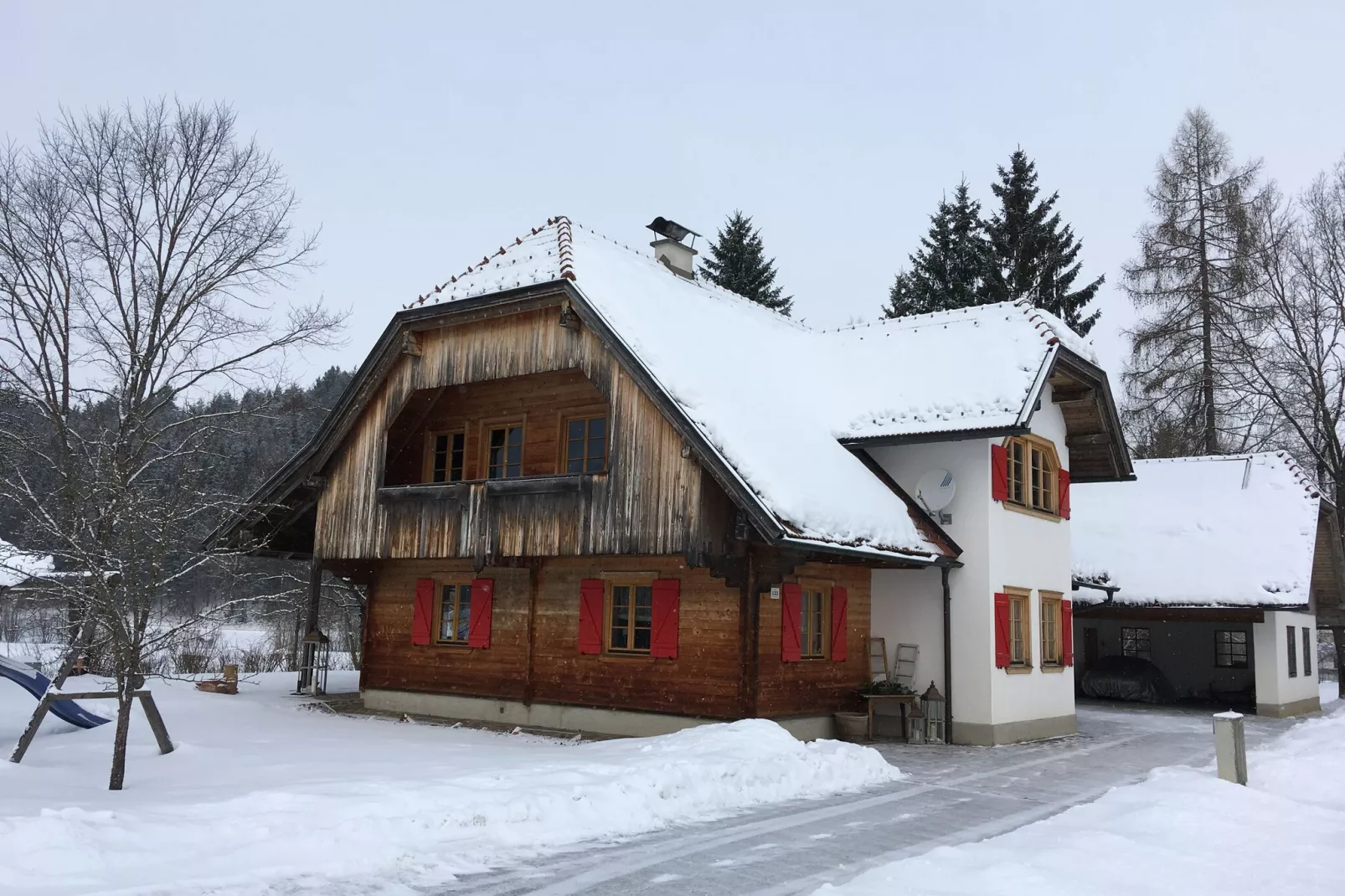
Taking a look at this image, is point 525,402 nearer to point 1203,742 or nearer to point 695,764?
point 695,764

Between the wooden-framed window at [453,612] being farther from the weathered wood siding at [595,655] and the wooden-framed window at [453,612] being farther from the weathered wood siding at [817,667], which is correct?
the weathered wood siding at [817,667]

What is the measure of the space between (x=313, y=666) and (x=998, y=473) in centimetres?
1381

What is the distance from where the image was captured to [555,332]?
635 inches

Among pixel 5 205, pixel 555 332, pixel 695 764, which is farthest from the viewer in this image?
pixel 5 205

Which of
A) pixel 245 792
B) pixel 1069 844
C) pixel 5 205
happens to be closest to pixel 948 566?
pixel 1069 844

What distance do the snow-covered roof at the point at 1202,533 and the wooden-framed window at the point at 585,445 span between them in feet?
39.7

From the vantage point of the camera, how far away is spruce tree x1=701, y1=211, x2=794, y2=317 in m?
39.4

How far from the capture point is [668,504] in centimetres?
1450

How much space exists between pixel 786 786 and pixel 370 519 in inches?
355

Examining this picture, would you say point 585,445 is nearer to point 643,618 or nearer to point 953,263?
point 643,618

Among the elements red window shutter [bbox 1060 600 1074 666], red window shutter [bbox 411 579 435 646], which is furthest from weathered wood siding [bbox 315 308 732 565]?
red window shutter [bbox 1060 600 1074 666]

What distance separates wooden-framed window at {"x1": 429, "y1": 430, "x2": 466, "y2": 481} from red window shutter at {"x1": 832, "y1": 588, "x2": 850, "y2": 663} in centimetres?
648

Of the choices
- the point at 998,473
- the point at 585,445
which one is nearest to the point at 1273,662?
the point at 998,473

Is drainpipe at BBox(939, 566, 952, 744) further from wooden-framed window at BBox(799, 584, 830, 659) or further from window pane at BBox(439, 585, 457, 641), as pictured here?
window pane at BBox(439, 585, 457, 641)
